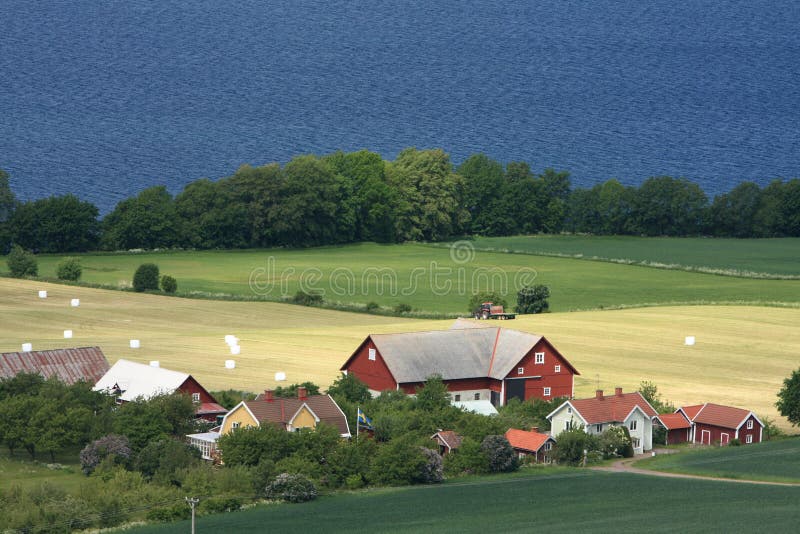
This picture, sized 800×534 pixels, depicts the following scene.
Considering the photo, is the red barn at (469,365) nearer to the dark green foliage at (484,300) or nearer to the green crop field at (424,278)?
the dark green foliage at (484,300)

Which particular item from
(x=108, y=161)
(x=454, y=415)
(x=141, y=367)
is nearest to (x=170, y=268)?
(x=141, y=367)

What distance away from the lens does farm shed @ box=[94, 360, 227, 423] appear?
55.7m

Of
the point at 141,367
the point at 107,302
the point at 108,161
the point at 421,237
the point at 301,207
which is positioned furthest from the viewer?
the point at 108,161

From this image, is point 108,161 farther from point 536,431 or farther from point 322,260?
point 536,431

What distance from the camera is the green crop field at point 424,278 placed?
94438 mm

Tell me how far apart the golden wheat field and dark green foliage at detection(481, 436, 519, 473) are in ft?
43.1

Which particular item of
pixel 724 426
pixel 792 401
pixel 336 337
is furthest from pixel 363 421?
pixel 336 337

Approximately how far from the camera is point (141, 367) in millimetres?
59438

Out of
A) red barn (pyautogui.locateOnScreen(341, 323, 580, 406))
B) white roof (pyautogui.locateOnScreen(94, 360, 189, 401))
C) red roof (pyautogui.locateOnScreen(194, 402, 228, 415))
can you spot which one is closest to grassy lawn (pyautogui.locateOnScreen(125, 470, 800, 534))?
red roof (pyautogui.locateOnScreen(194, 402, 228, 415))

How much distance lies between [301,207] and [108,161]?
77.7 m

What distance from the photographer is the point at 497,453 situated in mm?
47781

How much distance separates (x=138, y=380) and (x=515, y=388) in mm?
16760

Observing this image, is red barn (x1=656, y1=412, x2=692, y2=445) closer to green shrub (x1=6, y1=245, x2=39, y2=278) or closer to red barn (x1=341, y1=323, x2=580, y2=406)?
red barn (x1=341, y1=323, x2=580, y2=406)

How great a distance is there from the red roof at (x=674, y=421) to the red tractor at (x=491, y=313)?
93.4 feet
